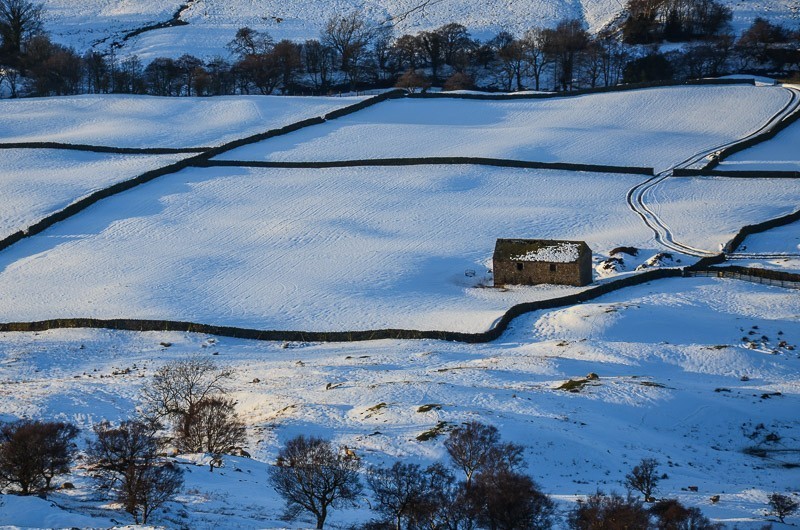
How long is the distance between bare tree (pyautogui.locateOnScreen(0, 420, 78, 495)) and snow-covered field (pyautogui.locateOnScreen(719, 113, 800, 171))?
48.1m

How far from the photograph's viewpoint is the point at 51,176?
64.0 meters

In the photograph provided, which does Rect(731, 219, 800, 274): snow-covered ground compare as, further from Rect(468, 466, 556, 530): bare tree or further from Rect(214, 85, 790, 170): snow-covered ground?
Rect(468, 466, 556, 530): bare tree

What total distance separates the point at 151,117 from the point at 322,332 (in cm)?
4033

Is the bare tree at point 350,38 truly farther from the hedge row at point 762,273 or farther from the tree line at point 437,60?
the hedge row at point 762,273

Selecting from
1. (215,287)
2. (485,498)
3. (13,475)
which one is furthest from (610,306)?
(13,475)

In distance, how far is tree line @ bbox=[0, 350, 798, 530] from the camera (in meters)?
20.8

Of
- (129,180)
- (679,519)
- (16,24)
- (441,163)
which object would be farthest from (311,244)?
(16,24)

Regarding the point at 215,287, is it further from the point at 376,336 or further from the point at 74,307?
the point at 376,336

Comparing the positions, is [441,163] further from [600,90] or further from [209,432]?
[209,432]

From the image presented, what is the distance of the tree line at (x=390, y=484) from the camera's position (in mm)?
20766

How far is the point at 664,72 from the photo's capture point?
283 feet

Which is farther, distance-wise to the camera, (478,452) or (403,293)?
(403,293)

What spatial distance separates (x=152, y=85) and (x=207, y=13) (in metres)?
19.7

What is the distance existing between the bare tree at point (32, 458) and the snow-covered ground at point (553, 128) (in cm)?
4388
